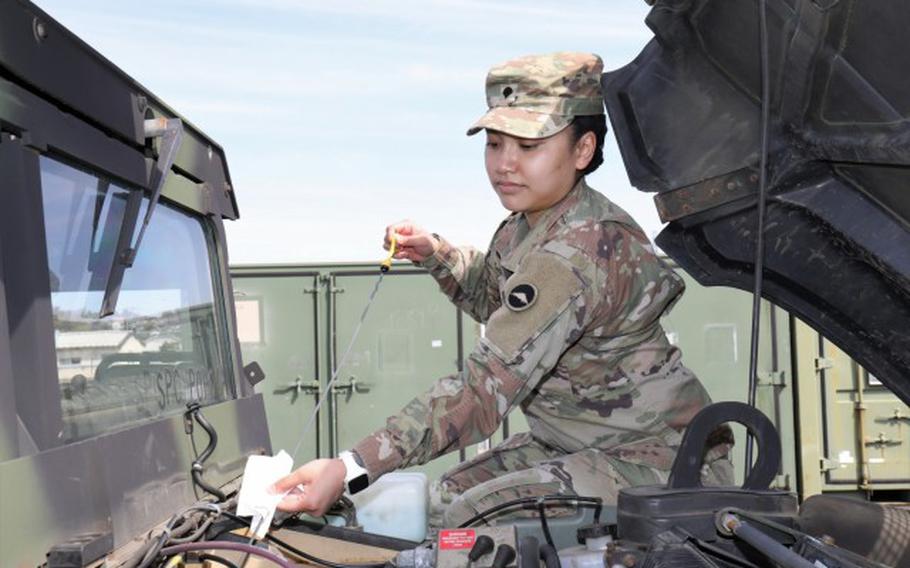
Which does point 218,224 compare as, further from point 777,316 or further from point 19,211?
point 777,316

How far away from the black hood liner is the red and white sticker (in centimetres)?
81

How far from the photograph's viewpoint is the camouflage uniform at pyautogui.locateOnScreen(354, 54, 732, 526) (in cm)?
244

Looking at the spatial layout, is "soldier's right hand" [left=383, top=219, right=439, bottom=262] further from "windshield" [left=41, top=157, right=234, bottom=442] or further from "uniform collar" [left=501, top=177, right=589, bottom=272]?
"windshield" [left=41, top=157, right=234, bottom=442]

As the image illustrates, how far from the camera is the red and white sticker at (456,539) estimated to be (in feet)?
6.65

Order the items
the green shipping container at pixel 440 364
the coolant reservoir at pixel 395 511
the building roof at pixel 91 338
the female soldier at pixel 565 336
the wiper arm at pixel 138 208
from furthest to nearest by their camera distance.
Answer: the green shipping container at pixel 440 364 → the coolant reservoir at pixel 395 511 → the female soldier at pixel 565 336 → the wiper arm at pixel 138 208 → the building roof at pixel 91 338

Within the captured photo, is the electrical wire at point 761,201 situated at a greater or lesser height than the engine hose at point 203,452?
greater

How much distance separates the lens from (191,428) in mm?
2436

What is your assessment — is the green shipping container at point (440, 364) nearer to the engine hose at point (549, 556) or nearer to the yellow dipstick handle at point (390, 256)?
the yellow dipstick handle at point (390, 256)

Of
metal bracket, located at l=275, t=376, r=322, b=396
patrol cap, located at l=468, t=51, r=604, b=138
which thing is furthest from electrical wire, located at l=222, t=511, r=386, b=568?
metal bracket, located at l=275, t=376, r=322, b=396

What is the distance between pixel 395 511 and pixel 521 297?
64cm

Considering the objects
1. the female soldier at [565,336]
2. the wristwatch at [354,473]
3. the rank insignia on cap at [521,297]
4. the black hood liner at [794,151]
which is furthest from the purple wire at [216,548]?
the black hood liner at [794,151]

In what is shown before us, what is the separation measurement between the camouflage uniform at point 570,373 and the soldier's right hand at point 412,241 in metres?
0.40

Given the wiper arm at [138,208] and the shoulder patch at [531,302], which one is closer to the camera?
the wiper arm at [138,208]

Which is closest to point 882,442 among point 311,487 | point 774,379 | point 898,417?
point 898,417
